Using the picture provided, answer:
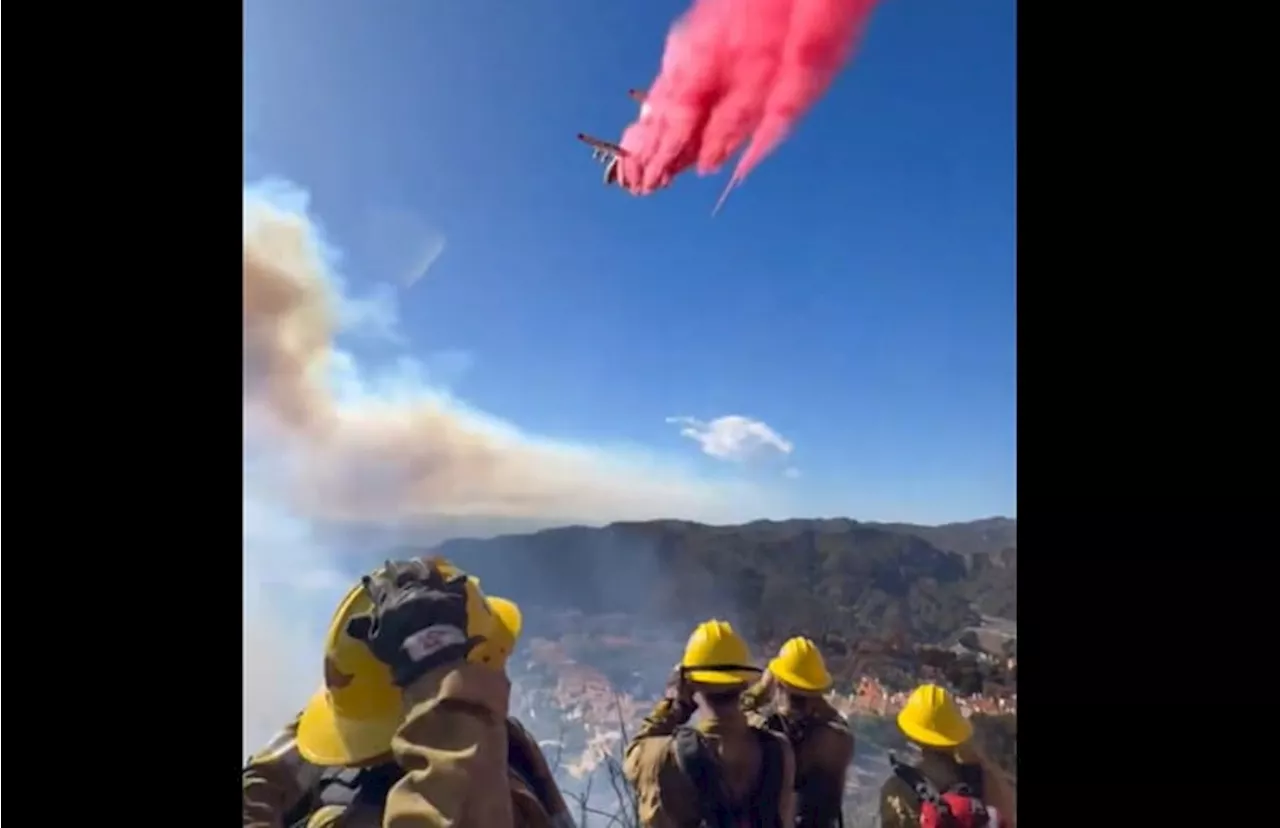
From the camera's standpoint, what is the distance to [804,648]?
2.90 m

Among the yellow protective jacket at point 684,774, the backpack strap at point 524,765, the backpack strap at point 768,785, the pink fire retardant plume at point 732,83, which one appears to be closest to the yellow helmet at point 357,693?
the backpack strap at point 524,765

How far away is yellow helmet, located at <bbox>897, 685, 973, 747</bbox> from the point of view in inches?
111

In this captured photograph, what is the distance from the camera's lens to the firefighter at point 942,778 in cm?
271

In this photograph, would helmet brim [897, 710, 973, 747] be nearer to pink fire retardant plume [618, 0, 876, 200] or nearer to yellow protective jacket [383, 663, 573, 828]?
yellow protective jacket [383, 663, 573, 828]

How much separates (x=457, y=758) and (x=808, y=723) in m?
1.02

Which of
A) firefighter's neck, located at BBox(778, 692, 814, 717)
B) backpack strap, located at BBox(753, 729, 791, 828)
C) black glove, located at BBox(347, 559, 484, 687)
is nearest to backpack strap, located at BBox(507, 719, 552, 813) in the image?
black glove, located at BBox(347, 559, 484, 687)

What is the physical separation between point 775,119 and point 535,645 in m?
1.74

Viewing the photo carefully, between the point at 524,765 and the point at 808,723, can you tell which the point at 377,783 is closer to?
the point at 524,765

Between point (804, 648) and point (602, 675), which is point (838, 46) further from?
point (602, 675)

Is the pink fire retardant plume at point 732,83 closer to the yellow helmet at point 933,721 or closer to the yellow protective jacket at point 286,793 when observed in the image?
the yellow helmet at point 933,721

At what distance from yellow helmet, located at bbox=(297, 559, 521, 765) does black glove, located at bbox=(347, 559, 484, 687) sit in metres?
0.02

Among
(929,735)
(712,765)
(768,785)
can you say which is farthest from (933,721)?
(712,765)

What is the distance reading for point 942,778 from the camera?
2770 millimetres
